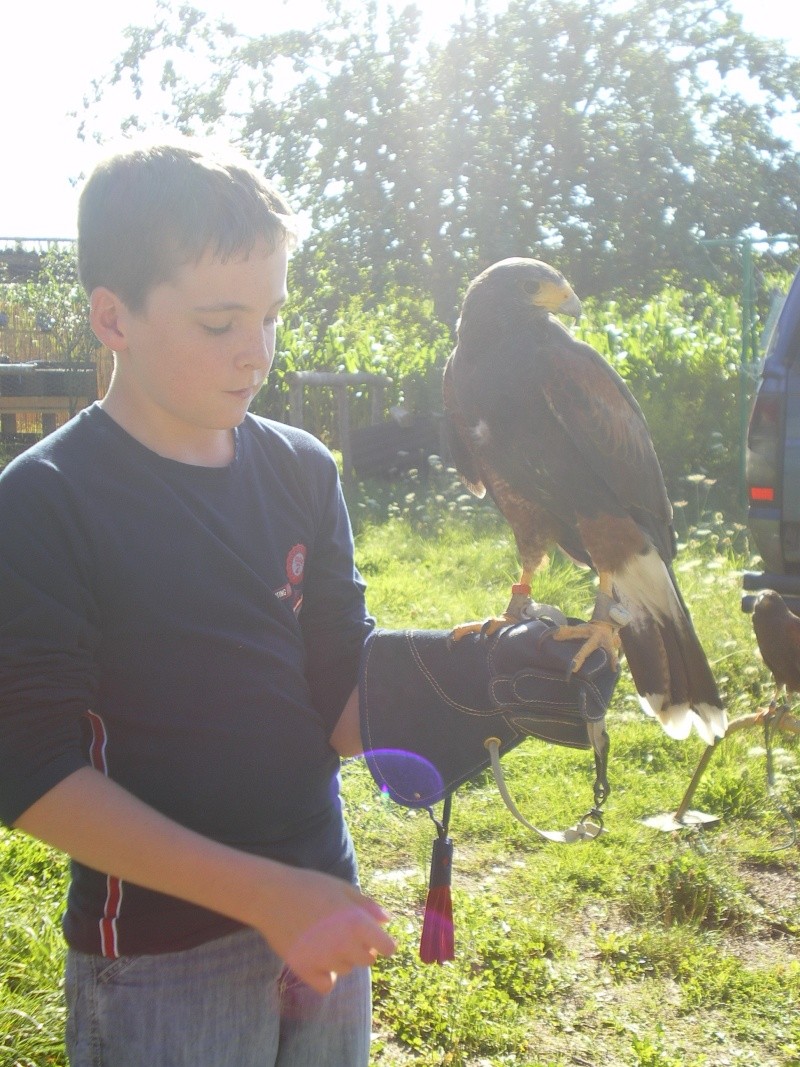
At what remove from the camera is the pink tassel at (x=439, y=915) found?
5.17ft

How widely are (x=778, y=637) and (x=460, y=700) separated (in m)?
1.61

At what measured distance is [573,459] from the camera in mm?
2840

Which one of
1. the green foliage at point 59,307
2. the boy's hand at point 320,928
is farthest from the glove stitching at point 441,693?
the green foliage at point 59,307

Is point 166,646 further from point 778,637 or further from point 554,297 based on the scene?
point 778,637

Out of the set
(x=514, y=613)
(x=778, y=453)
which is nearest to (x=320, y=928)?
(x=514, y=613)

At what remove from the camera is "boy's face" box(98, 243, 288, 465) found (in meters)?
1.28

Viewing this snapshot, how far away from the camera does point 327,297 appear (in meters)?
10.2

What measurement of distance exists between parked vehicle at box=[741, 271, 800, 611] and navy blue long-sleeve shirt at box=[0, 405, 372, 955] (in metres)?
3.79

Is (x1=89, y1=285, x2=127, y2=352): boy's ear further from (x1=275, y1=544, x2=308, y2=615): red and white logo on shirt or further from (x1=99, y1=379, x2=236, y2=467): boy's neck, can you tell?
(x1=275, y1=544, x2=308, y2=615): red and white logo on shirt

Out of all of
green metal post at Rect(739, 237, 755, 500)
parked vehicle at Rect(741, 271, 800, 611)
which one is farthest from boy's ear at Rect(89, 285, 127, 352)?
green metal post at Rect(739, 237, 755, 500)

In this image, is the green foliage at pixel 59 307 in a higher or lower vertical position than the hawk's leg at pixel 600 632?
higher

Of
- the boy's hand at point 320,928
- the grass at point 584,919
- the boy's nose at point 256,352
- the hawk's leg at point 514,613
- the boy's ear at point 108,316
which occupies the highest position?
the boy's ear at point 108,316

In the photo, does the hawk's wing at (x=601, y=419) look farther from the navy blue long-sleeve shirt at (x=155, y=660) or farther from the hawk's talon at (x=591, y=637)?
the navy blue long-sleeve shirt at (x=155, y=660)

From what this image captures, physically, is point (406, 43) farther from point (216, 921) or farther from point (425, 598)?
point (216, 921)
